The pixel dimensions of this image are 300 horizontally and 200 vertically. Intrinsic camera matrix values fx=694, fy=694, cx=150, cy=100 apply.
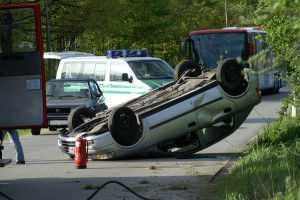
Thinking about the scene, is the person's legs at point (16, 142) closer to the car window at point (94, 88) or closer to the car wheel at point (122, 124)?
the car wheel at point (122, 124)

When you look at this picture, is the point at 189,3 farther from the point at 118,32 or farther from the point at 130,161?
the point at 130,161

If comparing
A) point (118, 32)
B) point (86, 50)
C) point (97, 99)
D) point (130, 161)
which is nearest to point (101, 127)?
point (130, 161)

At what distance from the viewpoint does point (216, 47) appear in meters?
30.3

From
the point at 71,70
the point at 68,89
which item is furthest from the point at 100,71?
the point at 68,89

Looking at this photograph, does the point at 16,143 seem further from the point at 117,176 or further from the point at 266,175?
the point at 266,175

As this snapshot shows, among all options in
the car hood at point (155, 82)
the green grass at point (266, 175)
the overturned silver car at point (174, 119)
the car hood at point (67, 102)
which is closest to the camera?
the green grass at point (266, 175)

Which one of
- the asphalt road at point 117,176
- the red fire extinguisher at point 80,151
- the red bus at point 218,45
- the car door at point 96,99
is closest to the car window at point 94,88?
the car door at point 96,99

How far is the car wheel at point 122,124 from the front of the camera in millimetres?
12043

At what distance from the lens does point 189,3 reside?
46.8 meters

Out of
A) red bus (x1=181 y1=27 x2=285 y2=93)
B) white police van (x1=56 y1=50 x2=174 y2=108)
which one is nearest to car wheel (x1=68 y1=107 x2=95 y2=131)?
white police van (x1=56 y1=50 x2=174 y2=108)

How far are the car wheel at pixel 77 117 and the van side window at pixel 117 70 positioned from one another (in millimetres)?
8473

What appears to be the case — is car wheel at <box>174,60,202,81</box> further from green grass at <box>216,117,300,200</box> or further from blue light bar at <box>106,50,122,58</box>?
blue light bar at <box>106,50,122,58</box>

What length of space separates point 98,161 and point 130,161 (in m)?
0.65

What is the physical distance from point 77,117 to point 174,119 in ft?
8.26
